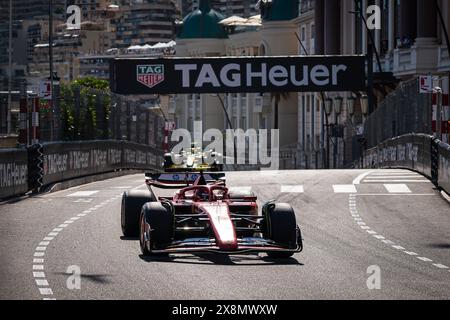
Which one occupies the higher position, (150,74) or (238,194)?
(150,74)

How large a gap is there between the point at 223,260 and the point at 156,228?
850 mm

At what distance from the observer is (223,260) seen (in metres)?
17.3

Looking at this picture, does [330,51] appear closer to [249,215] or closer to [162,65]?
[162,65]

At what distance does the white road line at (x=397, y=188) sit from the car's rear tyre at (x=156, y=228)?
43.0 feet

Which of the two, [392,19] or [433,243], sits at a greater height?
[392,19]

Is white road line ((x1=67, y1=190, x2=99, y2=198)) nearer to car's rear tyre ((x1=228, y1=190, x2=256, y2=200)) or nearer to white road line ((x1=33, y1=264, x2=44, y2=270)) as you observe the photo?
car's rear tyre ((x1=228, y1=190, x2=256, y2=200))

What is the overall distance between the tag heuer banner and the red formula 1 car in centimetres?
4228

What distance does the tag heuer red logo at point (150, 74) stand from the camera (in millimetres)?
61500

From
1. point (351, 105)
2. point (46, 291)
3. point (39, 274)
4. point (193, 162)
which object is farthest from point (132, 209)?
point (351, 105)

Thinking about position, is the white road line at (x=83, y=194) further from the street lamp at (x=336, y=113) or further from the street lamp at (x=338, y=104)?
the street lamp at (x=338, y=104)

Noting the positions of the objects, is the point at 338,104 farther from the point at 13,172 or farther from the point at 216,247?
the point at 216,247

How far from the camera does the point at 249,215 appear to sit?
60.3ft

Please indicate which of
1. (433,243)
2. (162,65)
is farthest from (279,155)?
(433,243)
